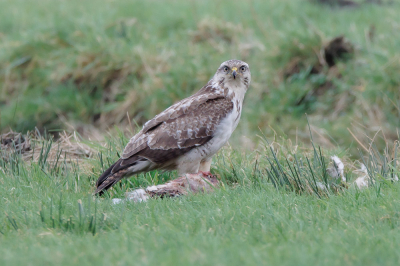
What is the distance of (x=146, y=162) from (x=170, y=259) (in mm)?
2327

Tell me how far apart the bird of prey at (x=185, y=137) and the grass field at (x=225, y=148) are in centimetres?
24

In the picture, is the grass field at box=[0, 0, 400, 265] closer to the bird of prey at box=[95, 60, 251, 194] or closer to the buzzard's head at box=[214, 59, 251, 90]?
the bird of prey at box=[95, 60, 251, 194]

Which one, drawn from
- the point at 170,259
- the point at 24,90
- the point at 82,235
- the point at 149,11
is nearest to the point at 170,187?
the point at 82,235

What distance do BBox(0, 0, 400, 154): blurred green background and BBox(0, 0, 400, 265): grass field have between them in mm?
28

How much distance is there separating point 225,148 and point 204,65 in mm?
4451

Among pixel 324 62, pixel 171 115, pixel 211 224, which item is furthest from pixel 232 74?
pixel 324 62

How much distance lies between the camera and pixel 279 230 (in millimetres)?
3846

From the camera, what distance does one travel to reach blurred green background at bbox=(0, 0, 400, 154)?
32.1 feet

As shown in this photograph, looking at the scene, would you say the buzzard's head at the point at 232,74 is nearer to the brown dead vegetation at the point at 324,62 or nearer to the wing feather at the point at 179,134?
the wing feather at the point at 179,134

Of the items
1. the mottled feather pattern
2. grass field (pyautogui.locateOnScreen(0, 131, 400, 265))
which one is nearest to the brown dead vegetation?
the mottled feather pattern

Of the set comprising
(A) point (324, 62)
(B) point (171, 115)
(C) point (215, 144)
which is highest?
(B) point (171, 115)

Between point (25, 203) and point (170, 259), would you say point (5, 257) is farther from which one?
point (25, 203)

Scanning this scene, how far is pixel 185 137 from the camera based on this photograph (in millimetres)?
5641

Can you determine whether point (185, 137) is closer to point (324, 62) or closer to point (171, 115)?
point (171, 115)
